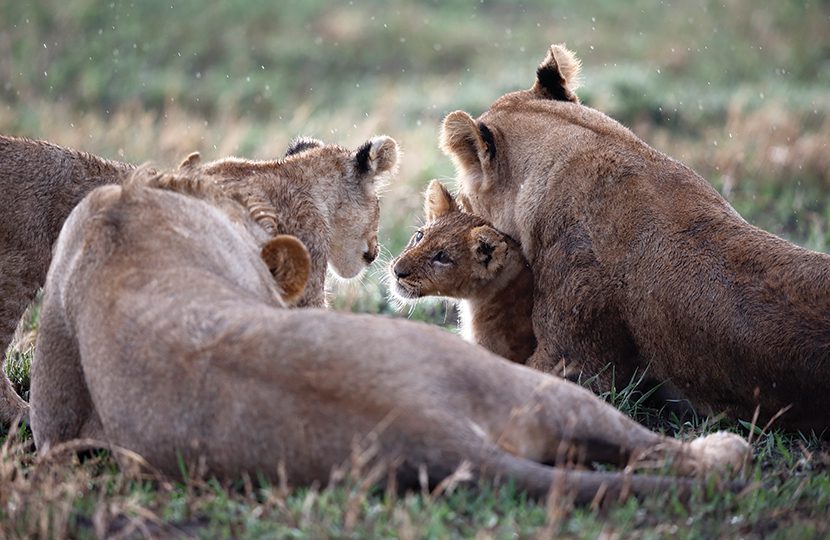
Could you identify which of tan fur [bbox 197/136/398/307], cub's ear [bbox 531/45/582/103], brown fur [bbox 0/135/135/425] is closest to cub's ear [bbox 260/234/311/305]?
tan fur [bbox 197/136/398/307]

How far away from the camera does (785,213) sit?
10062 mm

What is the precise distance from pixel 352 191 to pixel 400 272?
1.56 feet

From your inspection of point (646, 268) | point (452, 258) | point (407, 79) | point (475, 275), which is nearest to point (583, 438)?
point (646, 268)

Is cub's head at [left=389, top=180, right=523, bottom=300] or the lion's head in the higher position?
the lion's head

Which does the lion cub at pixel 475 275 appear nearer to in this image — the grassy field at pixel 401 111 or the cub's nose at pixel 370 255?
the cub's nose at pixel 370 255

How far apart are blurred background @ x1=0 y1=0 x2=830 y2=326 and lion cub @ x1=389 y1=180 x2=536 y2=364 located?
155 centimetres

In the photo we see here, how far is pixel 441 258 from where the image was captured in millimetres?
6137

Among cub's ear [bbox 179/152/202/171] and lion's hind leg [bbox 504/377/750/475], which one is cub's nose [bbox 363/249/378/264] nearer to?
cub's ear [bbox 179/152/202/171]

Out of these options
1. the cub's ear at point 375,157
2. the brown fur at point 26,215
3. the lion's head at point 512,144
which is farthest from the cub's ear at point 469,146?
the brown fur at point 26,215

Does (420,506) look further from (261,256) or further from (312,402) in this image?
(261,256)

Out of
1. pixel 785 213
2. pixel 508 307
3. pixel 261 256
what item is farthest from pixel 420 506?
pixel 785 213

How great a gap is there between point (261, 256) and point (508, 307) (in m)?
1.65

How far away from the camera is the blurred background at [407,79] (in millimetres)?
11547

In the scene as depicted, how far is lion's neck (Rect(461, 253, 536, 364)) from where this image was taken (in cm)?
586
